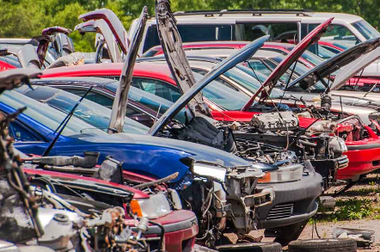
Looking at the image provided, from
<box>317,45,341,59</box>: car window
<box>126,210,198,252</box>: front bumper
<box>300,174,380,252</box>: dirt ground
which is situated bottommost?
<box>300,174,380,252</box>: dirt ground

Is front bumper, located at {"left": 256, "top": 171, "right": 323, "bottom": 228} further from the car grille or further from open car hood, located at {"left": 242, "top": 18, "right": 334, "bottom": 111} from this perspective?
open car hood, located at {"left": 242, "top": 18, "right": 334, "bottom": 111}

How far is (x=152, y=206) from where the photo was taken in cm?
535

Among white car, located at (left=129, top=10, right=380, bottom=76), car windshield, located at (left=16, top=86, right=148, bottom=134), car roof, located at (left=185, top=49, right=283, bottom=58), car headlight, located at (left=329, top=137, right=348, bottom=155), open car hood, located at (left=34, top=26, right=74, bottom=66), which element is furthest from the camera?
white car, located at (left=129, top=10, right=380, bottom=76)

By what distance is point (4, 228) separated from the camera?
166 inches

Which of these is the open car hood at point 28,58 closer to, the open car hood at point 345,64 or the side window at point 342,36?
the open car hood at point 345,64

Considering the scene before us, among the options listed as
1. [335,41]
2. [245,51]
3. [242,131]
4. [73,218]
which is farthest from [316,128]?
[335,41]

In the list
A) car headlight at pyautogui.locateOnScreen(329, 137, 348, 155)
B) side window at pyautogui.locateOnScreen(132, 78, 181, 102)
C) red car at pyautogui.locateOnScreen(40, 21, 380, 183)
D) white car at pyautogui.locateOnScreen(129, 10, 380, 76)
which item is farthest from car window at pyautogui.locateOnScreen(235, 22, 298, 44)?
car headlight at pyautogui.locateOnScreen(329, 137, 348, 155)

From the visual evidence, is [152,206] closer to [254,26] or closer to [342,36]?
[254,26]

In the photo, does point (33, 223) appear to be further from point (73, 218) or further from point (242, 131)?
point (242, 131)

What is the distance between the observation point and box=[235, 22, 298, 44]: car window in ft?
65.9

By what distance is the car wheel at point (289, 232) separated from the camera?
771 centimetres

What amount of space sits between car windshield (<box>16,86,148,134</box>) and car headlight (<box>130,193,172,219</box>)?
1921 millimetres

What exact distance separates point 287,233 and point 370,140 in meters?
2.90

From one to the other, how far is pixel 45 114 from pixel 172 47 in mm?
2048
